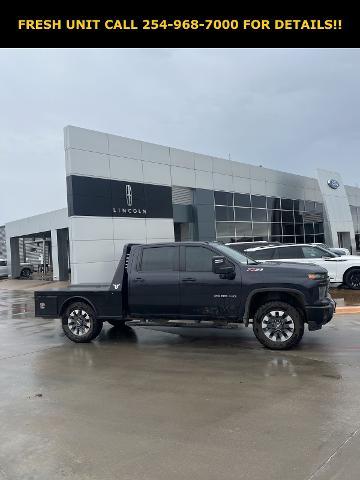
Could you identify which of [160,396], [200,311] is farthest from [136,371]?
[200,311]

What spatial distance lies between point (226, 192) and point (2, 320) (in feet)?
59.5

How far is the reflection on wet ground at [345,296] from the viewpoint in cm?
1227

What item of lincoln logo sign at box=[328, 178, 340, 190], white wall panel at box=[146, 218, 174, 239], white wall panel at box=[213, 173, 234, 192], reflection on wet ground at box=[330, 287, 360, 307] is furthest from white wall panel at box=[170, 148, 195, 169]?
lincoln logo sign at box=[328, 178, 340, 190]

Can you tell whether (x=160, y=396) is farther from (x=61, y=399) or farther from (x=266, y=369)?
(x=266, y=369)

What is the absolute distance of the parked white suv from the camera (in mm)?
14766

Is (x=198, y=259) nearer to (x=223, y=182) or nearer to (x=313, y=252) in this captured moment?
(x=313, y=252)

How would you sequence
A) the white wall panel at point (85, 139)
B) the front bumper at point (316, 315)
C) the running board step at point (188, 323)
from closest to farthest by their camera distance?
1. the front bumper at point (316, 315)
2. the running board step at point (188, 323)
3. the white wall panel at point (85, 139)

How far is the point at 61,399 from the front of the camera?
5.40m

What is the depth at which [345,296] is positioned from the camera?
13.9 m

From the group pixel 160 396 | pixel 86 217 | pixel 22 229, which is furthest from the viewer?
pixel 22 229

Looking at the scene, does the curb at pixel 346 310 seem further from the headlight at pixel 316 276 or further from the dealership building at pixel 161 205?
the dealership building at pixel 161 205

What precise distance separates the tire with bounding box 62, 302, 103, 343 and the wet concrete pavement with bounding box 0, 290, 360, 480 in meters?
0.44

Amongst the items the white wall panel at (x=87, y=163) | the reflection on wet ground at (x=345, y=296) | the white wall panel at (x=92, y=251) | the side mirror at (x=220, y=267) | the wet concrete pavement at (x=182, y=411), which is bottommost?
the wet concrete pavement at (x=182, y=411)

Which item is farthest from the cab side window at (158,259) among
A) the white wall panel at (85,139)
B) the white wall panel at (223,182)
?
the white wall panel at (223,182)
